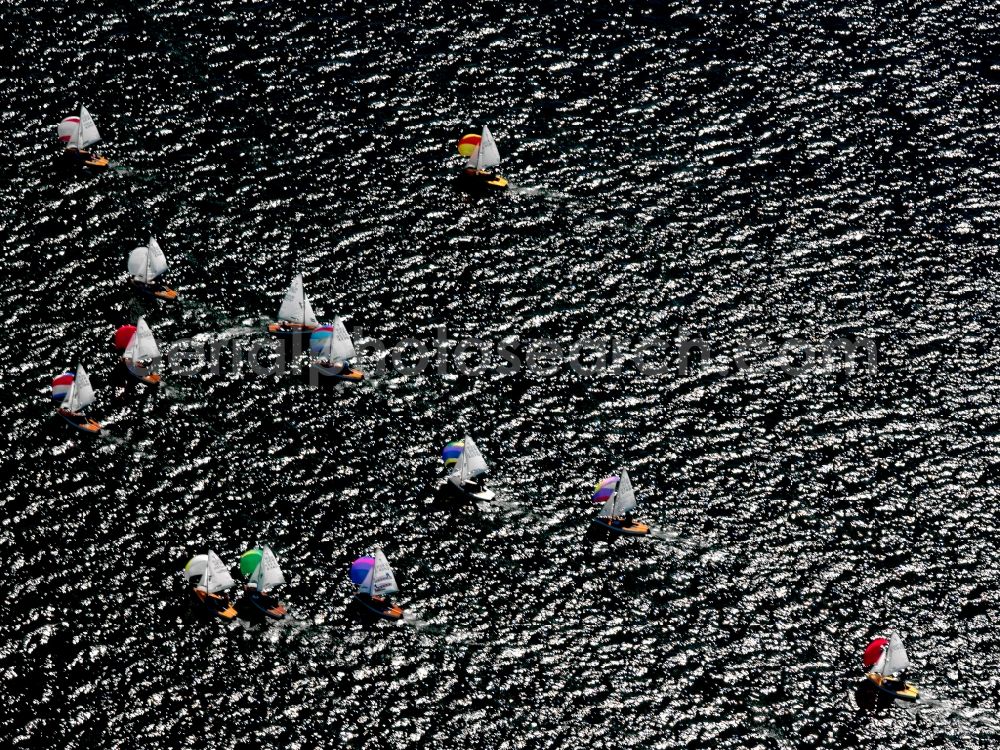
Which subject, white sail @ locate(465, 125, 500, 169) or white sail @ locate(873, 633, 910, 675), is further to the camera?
white sail @ locate(465, 125, 500, 169)

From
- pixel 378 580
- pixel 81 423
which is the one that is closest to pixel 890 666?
pixel 378 580

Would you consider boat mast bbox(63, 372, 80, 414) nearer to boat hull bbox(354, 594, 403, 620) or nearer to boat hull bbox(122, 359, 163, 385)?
boat hull bbox(122, 359, 163, 385)

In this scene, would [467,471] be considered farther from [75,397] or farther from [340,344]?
[75,397]

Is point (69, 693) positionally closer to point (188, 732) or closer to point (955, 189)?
point (188, 732)

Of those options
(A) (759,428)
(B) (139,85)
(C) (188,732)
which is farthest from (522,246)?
(C) (188,732)

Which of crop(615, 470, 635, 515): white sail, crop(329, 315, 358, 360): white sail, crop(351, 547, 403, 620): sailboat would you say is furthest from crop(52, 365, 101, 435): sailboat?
crop(615, 470, 635, 515): white sail

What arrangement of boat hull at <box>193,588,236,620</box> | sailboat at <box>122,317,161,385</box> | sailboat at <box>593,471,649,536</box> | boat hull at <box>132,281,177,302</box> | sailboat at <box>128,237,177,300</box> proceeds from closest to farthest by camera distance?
boat hull at <box>193,588,236,620</box> → sailboat at <box>593,471,649,536</box> → sailboat at <box>122,317,161,385</box> → sailboat at <box>128,237,177,300</box> → boat hull at <box>132,281,177,302</box>
